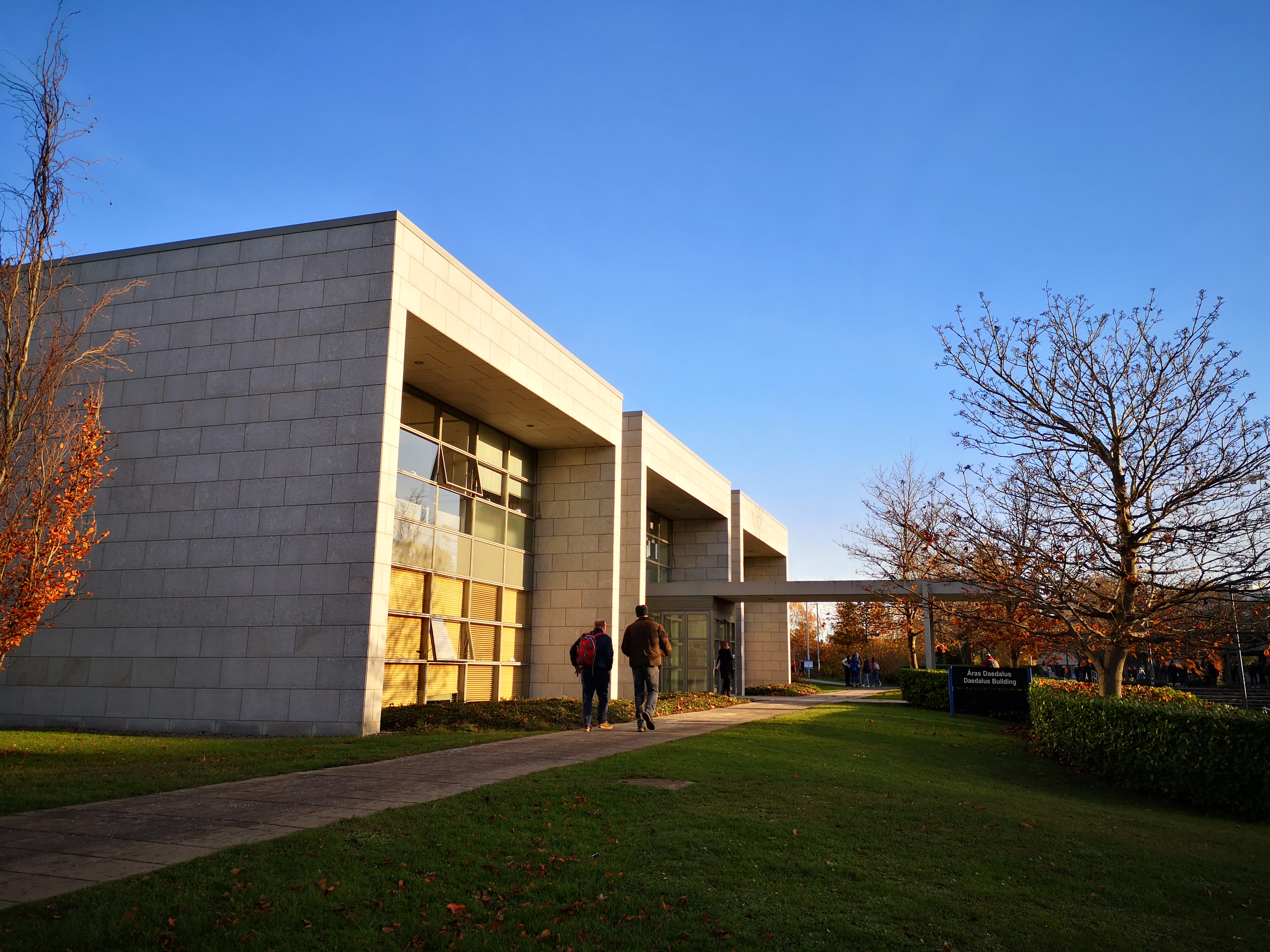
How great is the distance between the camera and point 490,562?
21.3 meters

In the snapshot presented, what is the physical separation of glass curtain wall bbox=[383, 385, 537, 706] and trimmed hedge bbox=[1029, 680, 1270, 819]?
11.7 meters

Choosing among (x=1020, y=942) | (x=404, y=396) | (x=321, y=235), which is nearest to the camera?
(x=1020, y=942)

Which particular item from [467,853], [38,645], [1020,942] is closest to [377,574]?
[38,645]

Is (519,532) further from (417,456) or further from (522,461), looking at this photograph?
(417,456)

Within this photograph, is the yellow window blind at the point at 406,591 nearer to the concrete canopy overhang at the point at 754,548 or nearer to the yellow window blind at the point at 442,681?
the yellow window blind at the point at 442,681

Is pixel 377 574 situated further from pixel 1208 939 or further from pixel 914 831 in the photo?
pixel 1208 939

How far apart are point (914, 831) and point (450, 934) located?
429cm

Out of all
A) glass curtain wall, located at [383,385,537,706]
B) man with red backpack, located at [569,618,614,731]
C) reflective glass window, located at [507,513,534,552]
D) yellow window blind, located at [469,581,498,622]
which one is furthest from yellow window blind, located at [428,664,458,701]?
man with red backpack, located at [569,618,614,731]

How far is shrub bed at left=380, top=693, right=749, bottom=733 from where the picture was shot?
14.7 metres

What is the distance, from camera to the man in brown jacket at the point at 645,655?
14047 millimetres

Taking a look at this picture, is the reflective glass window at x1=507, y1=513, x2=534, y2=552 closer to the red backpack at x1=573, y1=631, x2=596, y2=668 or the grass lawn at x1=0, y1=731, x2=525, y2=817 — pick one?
the red backpack at x1=573, y1=631, x2=596, y2=668

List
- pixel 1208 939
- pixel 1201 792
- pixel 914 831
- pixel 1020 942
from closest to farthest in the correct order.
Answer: pixel 1020 942
pixel 1208 939
pixel 914 831
pixel 1201 792

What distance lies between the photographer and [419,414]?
19.3 metres

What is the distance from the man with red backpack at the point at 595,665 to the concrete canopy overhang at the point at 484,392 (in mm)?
6091
